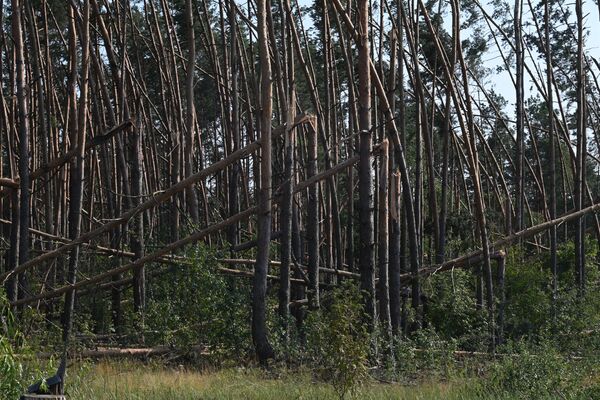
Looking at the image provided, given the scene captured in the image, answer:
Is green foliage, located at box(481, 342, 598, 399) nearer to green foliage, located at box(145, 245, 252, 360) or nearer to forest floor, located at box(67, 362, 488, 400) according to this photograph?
forest floor, located at box(67, 362, 488, 400)

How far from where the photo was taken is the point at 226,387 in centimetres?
939

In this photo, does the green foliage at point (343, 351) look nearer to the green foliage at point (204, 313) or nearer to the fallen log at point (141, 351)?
the green foliage at point (204, 313)

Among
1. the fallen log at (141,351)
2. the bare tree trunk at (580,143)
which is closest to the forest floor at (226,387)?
the fallen log at (141,351)

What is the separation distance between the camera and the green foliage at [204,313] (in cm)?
1270

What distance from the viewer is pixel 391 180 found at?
13977 millimetres

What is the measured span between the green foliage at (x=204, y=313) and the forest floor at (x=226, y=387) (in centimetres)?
159

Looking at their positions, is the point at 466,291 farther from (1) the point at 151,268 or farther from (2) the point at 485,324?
(1) the point at 151,268

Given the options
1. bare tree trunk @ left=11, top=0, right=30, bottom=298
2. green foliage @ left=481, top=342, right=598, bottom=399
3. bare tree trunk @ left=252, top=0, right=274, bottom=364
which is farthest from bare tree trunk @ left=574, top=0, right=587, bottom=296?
bare tree trunk @ left=11, top=0, right=30, bottom=298

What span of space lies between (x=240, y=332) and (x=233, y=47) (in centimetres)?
541

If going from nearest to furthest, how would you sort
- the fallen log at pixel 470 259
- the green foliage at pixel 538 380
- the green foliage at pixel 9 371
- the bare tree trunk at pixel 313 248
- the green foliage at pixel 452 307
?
1. the green foliage at pixel 9 371
2. the green foliage at pixel 538 380
3. the bare tree trunk at pixel 313 248
4. the green foliage at pixel 452 307
5. the fallen log at pixel 470 259

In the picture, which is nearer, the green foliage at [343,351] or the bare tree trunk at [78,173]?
the green foliage at [343,351]

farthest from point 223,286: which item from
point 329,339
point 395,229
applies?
point 329,339

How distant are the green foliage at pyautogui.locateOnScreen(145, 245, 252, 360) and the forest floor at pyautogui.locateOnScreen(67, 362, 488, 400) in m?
1.59

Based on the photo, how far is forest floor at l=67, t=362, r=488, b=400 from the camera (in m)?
8.88
